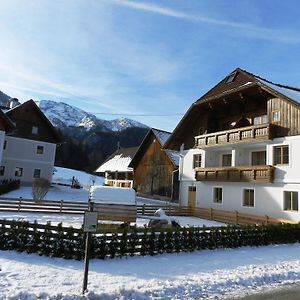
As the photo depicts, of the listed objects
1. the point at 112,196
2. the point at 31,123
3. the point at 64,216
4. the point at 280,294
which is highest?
the point at 31,123

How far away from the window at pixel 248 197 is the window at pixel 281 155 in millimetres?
3392

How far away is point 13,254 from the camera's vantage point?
11883 millimetres

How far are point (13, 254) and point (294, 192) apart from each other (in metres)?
18.2

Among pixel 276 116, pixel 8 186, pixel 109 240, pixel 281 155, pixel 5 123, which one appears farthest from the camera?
pixel 8 186

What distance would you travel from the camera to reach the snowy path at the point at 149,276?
8773mm

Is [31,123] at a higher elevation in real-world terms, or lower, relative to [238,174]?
higher

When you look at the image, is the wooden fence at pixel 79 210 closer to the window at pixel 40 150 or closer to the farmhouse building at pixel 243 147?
the farmhouse building at pixel 243 147

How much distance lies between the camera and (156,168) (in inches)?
1732

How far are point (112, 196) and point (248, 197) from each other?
11.7 m

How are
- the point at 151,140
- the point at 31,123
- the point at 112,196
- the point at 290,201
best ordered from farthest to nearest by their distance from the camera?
the point at 151,140, the point at 31,123, the point at 290,201, the point at 112,196

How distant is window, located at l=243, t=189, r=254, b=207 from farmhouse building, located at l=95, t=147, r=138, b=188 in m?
24.6

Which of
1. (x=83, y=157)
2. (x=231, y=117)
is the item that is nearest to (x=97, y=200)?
(x=231, y=117)

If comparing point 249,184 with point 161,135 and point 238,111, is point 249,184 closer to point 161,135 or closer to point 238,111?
point 238,111

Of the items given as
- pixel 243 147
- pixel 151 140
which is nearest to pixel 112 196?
pixel 243 147
